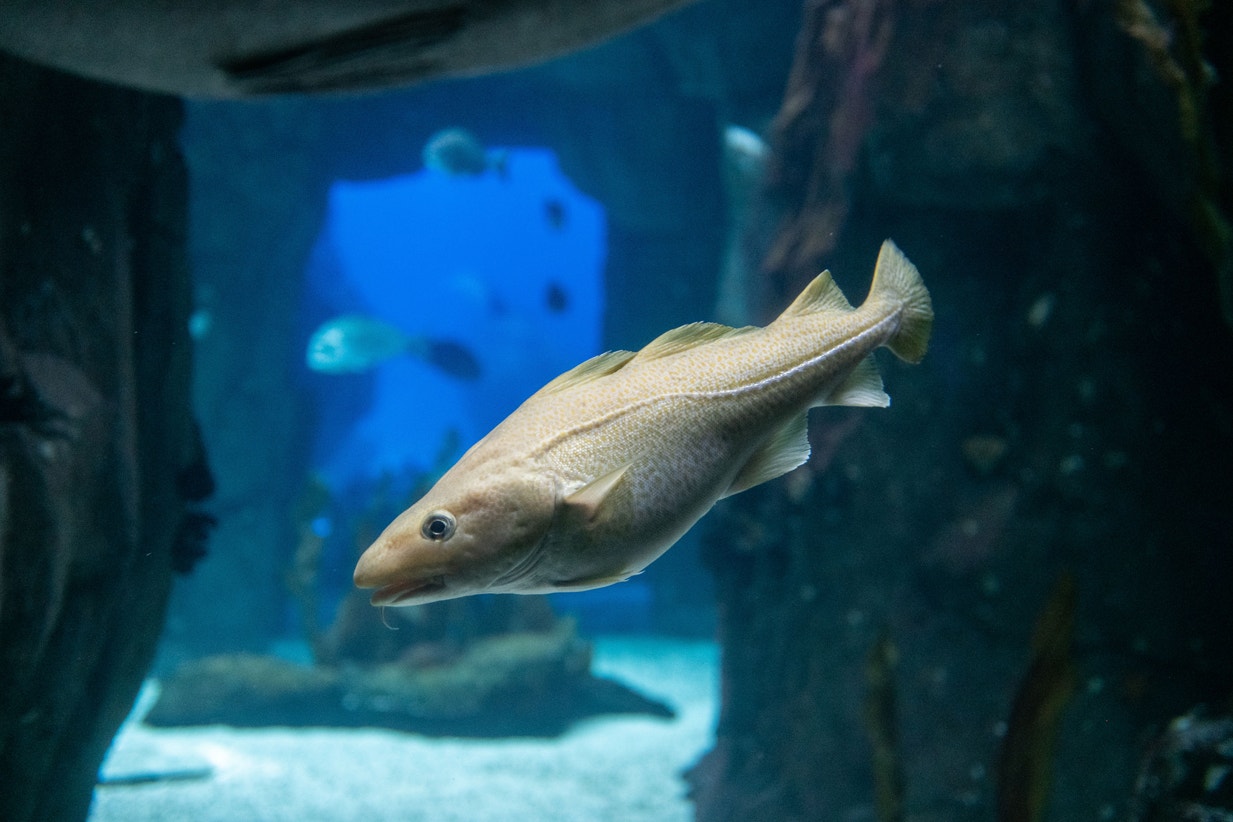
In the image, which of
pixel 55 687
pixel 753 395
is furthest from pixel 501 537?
pixel 55 687

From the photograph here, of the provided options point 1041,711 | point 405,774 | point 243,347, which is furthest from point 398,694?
point 243,347

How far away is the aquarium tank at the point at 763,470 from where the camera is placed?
1.32 meters

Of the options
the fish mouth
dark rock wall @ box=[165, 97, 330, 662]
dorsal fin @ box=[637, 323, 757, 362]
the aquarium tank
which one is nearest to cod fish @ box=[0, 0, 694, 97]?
the aquarium tank

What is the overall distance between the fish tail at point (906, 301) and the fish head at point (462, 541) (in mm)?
894

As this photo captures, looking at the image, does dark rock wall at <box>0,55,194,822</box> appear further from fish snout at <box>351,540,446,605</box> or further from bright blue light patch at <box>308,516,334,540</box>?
bright blue light patch at <box>308,516,334,540</box>

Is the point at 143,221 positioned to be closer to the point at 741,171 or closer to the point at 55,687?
the point at 55,687

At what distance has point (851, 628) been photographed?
5172 mm

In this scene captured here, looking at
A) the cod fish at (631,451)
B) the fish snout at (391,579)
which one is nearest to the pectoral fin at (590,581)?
the cod fish at (631,451)

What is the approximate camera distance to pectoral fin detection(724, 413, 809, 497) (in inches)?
59.7

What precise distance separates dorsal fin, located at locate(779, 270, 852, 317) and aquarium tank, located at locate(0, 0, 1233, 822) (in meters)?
0.01

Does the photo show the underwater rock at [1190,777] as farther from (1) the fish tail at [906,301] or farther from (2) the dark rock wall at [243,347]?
(2) the dark rock wall at [243,347]

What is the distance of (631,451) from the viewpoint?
133 centimetres

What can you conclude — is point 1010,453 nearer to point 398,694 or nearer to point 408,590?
point 408,590

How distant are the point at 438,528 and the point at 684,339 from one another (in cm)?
65
